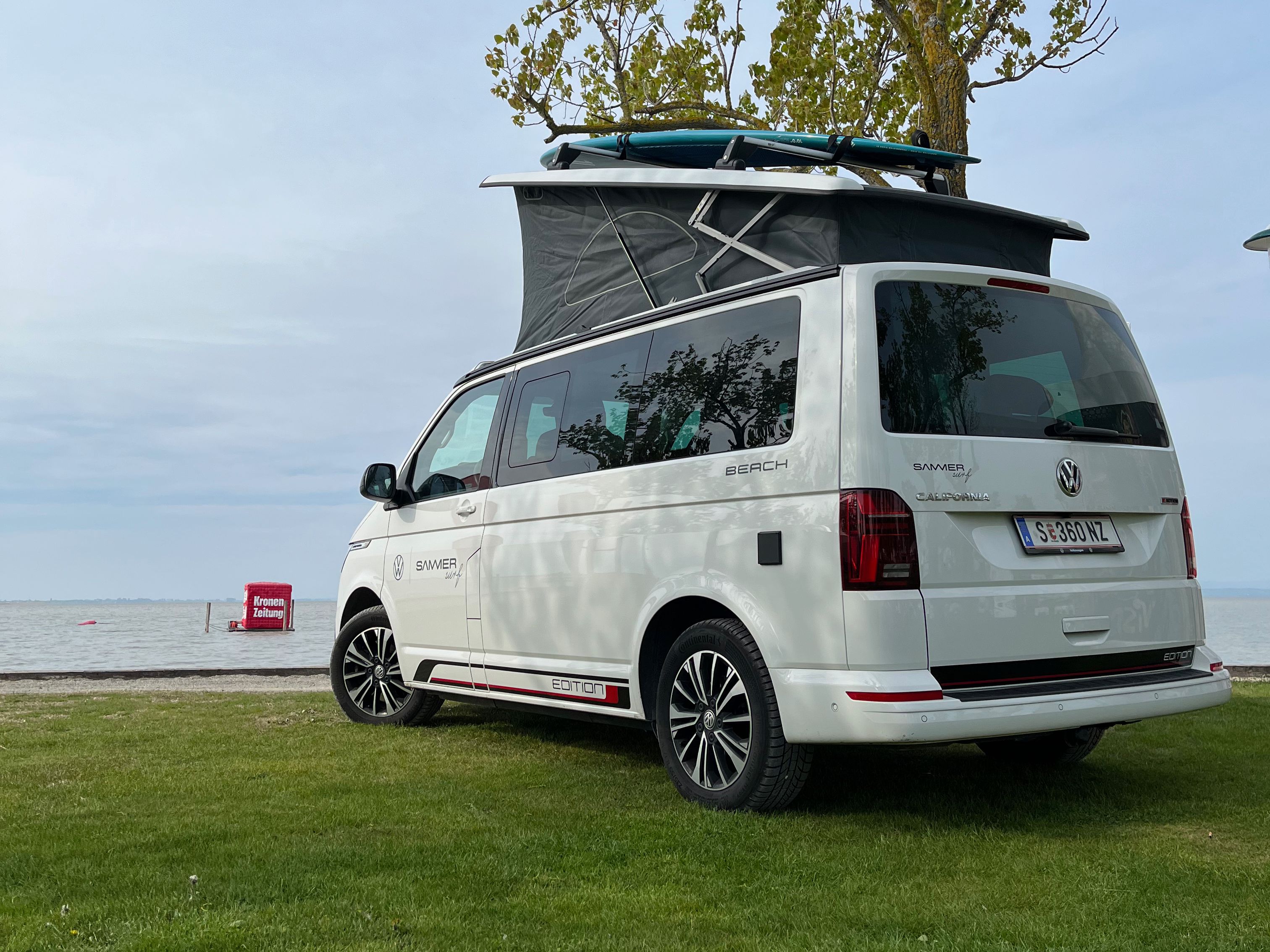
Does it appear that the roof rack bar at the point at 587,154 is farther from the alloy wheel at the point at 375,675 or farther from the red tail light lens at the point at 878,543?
the red tail light lens at the point at 878,543

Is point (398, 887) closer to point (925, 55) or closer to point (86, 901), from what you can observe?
point (86, 901)

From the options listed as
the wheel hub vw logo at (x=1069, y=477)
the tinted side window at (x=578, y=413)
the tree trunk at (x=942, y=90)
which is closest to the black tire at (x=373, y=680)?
the tinted side window at (x=578, y=413)

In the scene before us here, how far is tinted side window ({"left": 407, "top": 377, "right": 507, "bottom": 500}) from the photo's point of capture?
702cm

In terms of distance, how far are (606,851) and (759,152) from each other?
426 cm

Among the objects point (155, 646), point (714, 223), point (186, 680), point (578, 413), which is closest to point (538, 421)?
point (578, 413)

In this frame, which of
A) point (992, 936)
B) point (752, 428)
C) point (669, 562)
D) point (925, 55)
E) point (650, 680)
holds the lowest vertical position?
point (992, 936)

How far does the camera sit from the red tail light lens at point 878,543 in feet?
14.5

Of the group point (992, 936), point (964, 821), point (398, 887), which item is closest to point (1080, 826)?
point (964, 821)

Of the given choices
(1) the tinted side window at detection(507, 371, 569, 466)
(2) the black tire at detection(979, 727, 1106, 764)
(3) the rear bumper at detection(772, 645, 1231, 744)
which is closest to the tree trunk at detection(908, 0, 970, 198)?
(1) the tinted side window at detection(507, 371, 569, 466)

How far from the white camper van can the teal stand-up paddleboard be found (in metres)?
0.13

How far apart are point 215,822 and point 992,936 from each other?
3060 mm

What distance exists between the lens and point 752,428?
5.02 meters

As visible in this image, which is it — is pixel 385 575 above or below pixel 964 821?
above

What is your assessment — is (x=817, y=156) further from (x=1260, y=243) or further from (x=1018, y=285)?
(x=1260, y=243)
